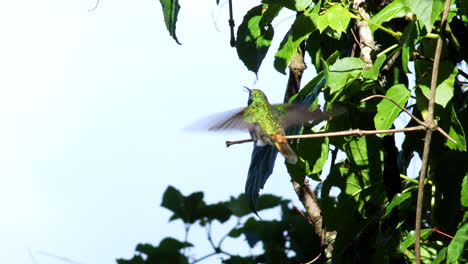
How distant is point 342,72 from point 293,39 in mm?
259

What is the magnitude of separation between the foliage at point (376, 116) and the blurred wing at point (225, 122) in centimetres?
18

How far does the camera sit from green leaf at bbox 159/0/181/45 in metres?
2.79

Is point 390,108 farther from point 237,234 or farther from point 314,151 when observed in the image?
point 237,234

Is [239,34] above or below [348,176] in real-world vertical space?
above

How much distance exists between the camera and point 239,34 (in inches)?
118

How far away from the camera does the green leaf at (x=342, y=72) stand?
8.35 feet

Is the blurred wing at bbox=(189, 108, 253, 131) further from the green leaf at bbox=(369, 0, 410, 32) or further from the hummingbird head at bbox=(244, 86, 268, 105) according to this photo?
the green leaf at bbox=(369, 0, 410, 32)

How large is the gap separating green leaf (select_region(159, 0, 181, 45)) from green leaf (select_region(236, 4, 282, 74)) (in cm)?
30

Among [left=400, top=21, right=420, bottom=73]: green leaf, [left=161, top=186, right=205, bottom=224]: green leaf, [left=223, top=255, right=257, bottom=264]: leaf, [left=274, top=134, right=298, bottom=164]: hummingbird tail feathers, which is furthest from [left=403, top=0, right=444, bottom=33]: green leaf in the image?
[left=161, top=186, right=205, bottom=224]: green leaf

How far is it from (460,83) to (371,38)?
0.34 m

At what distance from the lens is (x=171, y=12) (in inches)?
110

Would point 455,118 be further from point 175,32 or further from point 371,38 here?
point 175,32

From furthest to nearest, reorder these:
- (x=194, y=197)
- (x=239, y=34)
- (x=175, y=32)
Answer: (x=194, y=197)
(x=239, y=34)
(x=175, y=32)

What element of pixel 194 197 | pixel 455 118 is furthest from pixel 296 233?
pixel 455 118
